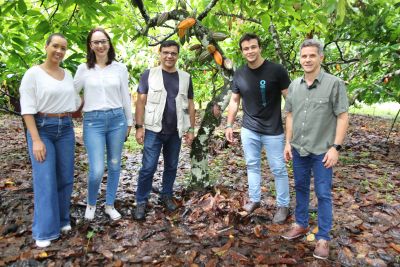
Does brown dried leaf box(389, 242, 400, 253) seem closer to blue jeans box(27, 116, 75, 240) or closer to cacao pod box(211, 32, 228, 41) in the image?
cacao pod box(211, 32, 228, 41)

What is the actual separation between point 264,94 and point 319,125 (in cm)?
78

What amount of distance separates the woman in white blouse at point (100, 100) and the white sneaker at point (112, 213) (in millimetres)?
346

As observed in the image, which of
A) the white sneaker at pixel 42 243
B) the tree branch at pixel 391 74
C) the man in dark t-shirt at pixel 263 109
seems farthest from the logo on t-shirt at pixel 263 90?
the tree branch at pixel 391 74

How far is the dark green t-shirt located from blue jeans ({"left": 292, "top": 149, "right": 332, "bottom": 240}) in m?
0.50

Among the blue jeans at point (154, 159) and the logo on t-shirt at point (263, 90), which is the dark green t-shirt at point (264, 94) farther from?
the blue jeans at point (154, 159)

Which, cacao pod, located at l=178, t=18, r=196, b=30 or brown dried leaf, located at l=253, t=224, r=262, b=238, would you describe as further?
cacao pod, located at l=178, t=18, r=196, b=30

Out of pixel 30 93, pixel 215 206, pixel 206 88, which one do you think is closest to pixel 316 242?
pixel 215 206

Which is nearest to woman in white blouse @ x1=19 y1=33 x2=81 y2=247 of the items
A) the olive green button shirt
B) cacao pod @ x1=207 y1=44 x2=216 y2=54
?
cacao pod @ x1=207 y1=44 x2=216 y2=54

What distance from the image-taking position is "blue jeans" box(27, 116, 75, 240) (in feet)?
10.4

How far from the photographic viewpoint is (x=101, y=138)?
3484 mm

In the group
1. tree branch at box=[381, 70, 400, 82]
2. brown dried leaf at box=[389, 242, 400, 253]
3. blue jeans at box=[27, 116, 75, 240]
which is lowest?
brown dried leaf at box=[389, 242, 400, 253]

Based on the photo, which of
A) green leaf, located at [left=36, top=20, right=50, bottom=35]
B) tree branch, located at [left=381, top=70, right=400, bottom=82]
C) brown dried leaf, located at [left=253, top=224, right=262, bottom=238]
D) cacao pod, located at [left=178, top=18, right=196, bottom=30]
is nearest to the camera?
brown dried leaf, located at [left=253, top=224, right=262, bottom=238]

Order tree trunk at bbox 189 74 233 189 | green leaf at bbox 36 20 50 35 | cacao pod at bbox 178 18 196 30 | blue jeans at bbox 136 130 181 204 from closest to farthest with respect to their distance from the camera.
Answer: green leaf at bbox 36 20 50 35, blue jeans at bbox 136 130 181 204, cacao pod at bbox 178 18 196 30, tree trunk at bbox 189 74 233 189

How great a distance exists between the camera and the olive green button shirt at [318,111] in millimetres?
2920
